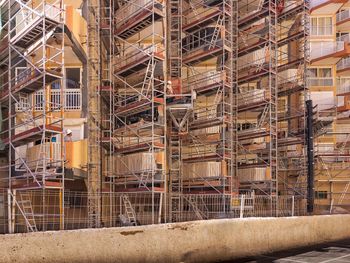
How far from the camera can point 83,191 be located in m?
22.0

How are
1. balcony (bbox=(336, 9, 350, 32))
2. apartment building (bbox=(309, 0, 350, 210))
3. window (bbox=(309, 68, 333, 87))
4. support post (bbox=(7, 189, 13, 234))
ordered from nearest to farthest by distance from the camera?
support post (bbox=(7, 189, 13, 234)) → apartment building (bbox=(309, 0, 350, 210)) → window (bbox=(309, 68, 333, 87)) → balcony (bbox=(336, 9, 350, 32))

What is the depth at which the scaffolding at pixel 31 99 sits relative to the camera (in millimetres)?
15906

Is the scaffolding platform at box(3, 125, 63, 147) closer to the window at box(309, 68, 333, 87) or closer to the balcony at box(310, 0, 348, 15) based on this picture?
the window at box(309, 68, 333, 87)

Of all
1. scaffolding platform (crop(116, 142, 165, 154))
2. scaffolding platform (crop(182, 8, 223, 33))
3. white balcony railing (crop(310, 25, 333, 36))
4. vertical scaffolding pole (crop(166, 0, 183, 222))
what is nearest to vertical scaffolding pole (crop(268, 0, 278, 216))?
scaffolding platform (crop(182, 8, 223, 33))

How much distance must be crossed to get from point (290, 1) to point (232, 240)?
22.9 meters

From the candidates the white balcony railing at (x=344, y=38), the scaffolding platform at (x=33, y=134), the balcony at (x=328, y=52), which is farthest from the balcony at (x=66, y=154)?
the white balcony railing at (x=344, y=38)

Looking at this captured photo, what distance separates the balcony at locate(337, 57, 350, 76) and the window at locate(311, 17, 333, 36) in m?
2.97

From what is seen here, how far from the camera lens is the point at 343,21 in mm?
40125

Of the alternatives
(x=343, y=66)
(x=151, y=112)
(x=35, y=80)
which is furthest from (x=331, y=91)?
(x=35, y=80)

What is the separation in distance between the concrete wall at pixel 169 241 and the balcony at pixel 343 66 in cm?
2612

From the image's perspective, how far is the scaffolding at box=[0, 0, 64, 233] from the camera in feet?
52.2

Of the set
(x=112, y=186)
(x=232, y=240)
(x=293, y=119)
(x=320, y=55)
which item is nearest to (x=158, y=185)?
(x=112, y=186)

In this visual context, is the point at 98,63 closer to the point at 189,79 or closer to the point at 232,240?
the point at 189,79

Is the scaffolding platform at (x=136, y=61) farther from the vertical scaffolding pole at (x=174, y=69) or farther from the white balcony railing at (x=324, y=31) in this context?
the white balcony railing at (x=324, y=31)
